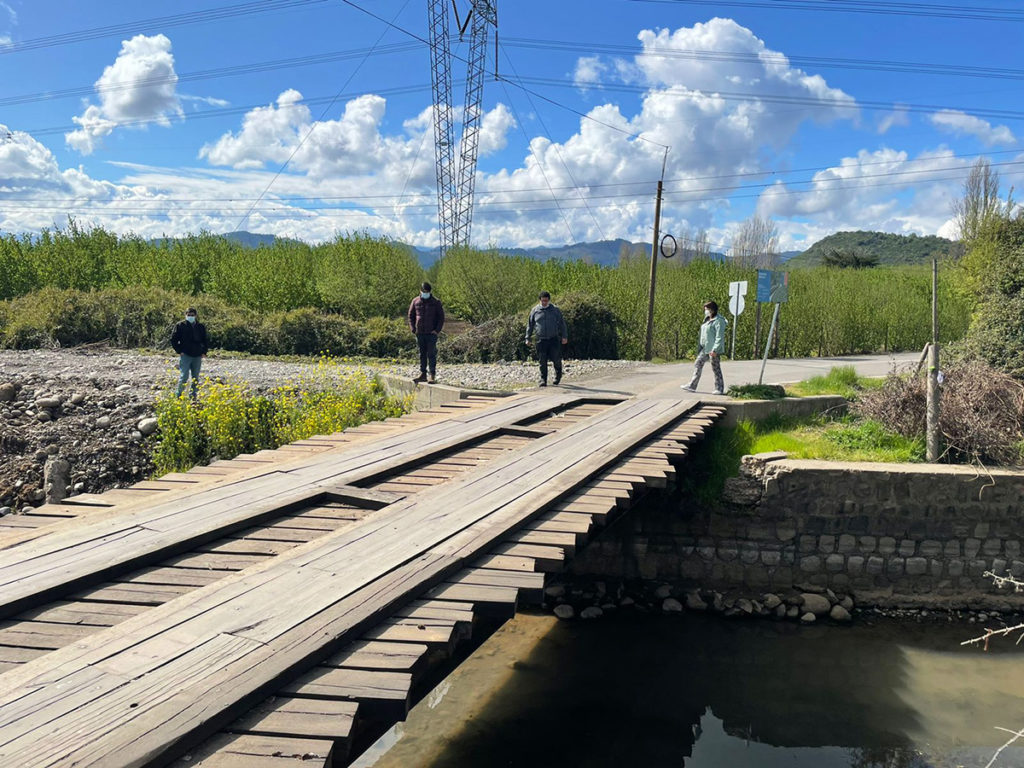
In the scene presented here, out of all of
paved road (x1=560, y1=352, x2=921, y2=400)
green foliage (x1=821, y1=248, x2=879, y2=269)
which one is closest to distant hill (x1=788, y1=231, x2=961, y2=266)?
green foliage (x1=821, y1=248, x2=879, y2=269)

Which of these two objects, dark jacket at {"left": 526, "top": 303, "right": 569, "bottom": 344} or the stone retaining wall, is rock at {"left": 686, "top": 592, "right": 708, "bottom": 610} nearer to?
the stone retaining wall

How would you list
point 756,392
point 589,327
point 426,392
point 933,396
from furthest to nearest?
point 589,327, point 426,392, point 756,392, point 933,396

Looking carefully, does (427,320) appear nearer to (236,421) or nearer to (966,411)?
(236,421)

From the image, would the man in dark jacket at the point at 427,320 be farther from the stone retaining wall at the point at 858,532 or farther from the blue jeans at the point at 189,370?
the stone retaining wall at the point at 858,532

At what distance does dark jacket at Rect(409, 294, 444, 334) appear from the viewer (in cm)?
1298

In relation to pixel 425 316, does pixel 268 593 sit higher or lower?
lower

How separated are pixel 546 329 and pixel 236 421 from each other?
17.5 ft

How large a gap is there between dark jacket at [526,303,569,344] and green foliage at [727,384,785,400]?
3099 millimetres

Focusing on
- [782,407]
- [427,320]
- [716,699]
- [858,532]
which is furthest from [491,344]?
[716,699]

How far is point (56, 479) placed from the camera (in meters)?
12.0

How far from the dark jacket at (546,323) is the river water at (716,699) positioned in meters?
5.04

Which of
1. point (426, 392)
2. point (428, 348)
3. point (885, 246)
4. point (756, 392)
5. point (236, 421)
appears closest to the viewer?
point (236, 421)

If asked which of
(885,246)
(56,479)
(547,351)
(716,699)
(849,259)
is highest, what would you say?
(885,246)

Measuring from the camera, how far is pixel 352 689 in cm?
315
